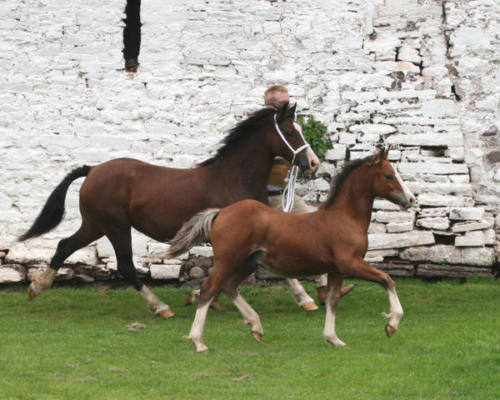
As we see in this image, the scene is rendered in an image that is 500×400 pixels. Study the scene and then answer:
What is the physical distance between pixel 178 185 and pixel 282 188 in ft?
4.29

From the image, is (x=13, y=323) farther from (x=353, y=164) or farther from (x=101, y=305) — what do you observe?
(x=353, y=164)

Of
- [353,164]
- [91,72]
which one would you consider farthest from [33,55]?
[353,164]

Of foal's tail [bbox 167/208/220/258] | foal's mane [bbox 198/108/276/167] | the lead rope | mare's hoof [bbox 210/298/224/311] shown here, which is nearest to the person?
the lead rope

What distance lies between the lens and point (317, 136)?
1159 centimetres

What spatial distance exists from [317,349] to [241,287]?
3659mm

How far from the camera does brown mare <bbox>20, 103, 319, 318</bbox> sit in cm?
934


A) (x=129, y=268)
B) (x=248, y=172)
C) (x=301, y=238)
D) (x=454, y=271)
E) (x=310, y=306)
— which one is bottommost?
(x=310, y=306)

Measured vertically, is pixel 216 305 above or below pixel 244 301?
below

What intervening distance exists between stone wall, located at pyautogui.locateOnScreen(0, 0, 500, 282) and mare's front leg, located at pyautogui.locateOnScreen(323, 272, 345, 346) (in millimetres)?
3642

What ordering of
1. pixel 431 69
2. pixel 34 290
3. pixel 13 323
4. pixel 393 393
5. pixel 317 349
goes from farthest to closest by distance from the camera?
1. pixel 431 69
2. pixel 34 290
3. pixel 13 323
4. pixel 317 349
5. pixel 393 393

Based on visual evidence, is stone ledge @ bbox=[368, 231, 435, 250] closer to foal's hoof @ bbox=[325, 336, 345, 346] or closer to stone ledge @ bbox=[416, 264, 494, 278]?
stone ledge @ bbox=[416, 264, 494, 278]

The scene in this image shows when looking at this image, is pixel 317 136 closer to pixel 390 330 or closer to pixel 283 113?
pixel 283 113

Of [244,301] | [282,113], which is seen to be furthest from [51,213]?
[244,301]

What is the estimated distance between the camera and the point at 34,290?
10.1 meters
